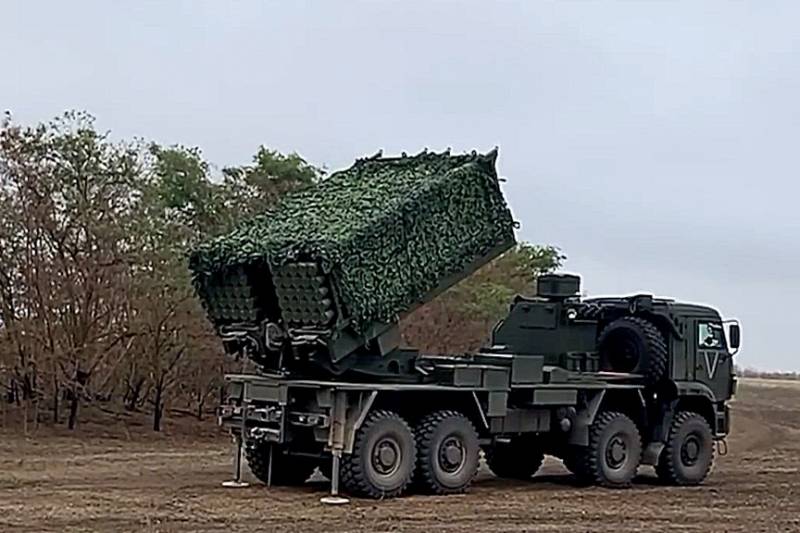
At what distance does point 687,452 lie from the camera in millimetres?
21984

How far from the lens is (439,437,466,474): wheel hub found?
19062 mm

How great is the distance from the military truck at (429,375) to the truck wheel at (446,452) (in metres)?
0.02

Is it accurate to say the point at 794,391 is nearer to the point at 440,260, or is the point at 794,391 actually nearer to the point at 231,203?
the point at 231,203

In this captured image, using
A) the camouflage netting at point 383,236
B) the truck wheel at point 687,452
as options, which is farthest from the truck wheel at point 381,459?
the truck wheel at point 687,452

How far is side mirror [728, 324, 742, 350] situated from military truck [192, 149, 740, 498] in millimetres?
14

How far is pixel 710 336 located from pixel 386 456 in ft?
19.5

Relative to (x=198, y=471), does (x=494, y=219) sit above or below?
above

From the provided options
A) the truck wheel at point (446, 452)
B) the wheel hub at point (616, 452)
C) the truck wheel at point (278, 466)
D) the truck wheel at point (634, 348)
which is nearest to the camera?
the truck wheel at point (446, 452)

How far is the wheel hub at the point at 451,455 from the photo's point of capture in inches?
750

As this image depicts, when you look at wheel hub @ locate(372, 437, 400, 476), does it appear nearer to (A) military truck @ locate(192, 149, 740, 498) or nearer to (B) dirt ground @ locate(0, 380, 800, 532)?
(A) military truck @ locate(192, 149, 740, 498)

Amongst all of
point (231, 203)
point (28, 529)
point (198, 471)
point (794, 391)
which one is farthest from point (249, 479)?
point (794, 391)

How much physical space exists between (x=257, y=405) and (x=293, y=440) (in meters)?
0.60

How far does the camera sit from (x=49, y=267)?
28.6m

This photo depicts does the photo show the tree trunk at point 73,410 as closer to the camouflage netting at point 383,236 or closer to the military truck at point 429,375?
the military truck at point 429,375
